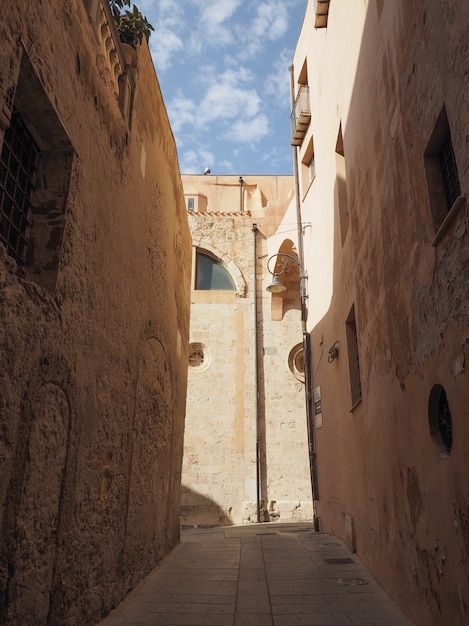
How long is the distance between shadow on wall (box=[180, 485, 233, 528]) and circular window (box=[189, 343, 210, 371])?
3.61 metres

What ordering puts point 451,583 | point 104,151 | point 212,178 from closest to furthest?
point 451,583 < point 104,151 < point 212,178

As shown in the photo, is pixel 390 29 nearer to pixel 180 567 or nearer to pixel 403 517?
pixel 403 517

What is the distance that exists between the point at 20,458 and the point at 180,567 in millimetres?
4314

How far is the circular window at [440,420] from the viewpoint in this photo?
362cm

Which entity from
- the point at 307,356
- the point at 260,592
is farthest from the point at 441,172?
the point at 307,356

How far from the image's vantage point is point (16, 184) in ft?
11.4

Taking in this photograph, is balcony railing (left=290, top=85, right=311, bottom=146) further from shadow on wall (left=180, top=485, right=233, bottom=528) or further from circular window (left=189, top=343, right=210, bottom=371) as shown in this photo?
shadow on wall (left=180, top=485, right=233, bottom=528)

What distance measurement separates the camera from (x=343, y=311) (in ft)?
27.6

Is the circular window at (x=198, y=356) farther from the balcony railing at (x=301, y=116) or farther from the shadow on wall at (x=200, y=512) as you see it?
the balcony railing at (x=301, y=116)

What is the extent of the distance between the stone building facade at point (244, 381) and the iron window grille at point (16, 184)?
39.7 ft

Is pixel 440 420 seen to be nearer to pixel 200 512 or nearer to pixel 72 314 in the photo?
pixel 72 314

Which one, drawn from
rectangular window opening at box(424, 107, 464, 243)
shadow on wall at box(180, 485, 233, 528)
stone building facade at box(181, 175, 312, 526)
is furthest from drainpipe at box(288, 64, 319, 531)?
rectangular window opening at box(424, 107, 464, 243)

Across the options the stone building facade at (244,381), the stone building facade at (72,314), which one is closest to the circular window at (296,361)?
the stone building facade at (244,381)

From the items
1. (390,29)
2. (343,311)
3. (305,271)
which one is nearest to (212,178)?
(305,271)
